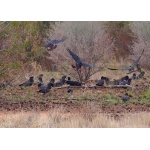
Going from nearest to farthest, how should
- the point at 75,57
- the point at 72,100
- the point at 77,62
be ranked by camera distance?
the point at 72,100, the point at 75,57, the point at 77,62

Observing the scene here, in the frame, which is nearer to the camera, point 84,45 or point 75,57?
point 75,57

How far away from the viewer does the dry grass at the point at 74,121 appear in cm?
893

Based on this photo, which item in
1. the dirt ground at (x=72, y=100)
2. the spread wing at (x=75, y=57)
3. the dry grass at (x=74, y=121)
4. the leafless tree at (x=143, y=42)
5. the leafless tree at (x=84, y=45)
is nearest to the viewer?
the dry grass at (x=74, y=121)

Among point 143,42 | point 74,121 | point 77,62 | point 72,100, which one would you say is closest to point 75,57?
point 77,62

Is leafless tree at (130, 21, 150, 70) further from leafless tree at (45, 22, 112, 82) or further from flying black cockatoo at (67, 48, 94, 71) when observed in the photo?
flying black cockatoo at (67, 48, 94, 71)

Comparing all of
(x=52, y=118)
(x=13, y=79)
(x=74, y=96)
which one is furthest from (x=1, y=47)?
(x=52, y=118)

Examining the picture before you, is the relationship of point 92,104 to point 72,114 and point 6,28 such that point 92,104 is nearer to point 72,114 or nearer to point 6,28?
point 72,114

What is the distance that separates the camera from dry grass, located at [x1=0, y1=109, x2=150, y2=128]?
8.93 metres

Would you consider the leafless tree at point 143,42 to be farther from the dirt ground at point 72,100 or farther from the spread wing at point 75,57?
the spread wing at point 75,57

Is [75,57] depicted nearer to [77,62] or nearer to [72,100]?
[77,62]

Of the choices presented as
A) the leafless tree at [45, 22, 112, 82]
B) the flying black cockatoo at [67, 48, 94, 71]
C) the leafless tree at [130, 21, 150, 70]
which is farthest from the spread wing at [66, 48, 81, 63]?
the leafless tree at [130, 21, 150, 70]

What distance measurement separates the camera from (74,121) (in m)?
9.12

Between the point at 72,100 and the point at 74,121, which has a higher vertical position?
the point at 72,100

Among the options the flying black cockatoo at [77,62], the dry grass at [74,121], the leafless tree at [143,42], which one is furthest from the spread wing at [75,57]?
the dry grass at [74,121]
